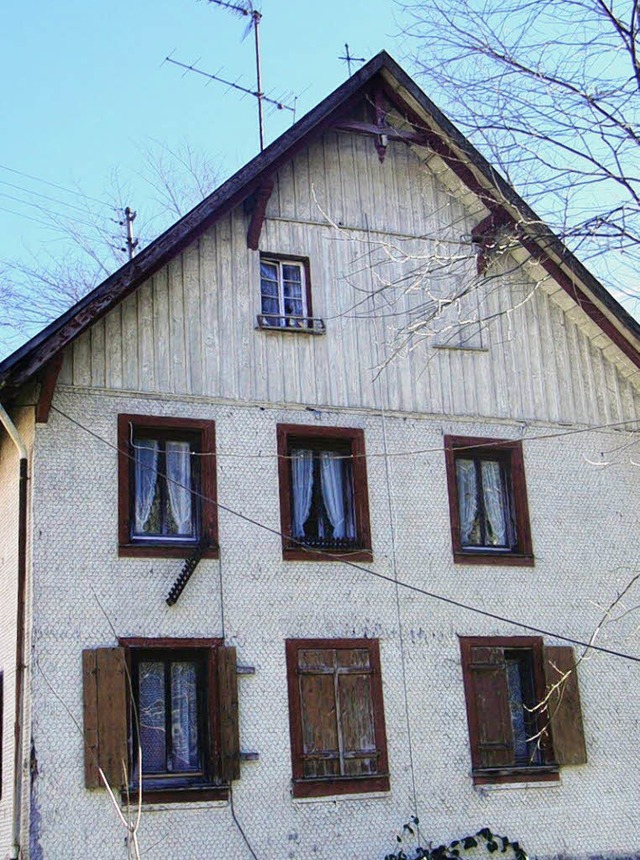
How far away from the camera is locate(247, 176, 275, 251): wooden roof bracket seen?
18.5 meters

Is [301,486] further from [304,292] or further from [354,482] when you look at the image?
[304,292]

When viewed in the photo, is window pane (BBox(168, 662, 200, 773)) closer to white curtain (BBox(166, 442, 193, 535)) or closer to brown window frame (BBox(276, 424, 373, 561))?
white curtain (BBox(166, 442, 193, 535))

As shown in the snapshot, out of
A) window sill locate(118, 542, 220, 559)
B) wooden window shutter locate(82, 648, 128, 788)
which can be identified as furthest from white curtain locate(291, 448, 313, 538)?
wooden window shutter locate(82, 648, 128, 788)

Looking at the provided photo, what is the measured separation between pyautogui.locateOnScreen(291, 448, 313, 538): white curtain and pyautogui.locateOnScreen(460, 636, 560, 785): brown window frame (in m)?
2.63

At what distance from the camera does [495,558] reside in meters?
18.8

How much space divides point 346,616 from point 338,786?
2.13 meters

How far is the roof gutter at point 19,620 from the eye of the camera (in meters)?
15.4

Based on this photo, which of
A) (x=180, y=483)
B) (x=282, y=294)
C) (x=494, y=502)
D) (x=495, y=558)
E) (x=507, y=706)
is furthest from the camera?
(x=494, y=502)

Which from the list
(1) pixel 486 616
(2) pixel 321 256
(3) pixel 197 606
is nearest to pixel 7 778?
(3) pixel 197 606

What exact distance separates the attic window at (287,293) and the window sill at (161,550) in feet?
10.8

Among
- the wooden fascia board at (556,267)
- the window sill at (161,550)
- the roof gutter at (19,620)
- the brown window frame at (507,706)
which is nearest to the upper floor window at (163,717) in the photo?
the roof gutter at (19,620)

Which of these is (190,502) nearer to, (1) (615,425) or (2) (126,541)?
(2) (126,541)

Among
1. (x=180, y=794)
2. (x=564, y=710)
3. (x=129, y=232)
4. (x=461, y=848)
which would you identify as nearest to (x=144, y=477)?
(x=180, y=794)

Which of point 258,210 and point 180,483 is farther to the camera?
point 258,210
